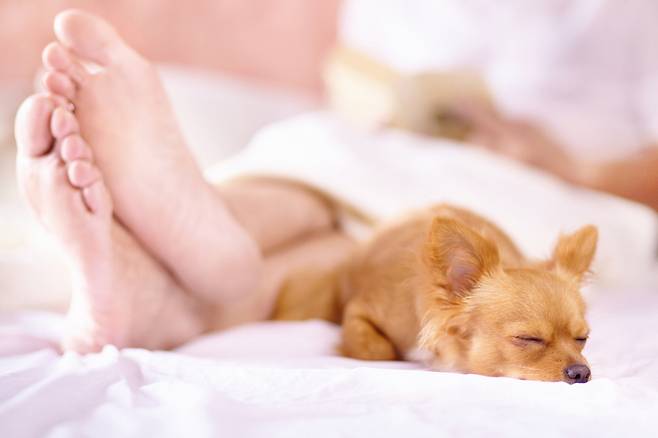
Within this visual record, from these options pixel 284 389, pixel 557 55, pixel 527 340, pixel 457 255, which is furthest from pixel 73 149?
pixel 557 55

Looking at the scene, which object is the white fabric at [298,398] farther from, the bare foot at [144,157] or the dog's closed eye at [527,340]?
the bare foot at [144,157]

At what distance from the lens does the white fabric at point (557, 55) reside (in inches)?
91.0

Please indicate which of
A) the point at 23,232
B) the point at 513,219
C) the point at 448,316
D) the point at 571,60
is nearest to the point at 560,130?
the point at 571,60

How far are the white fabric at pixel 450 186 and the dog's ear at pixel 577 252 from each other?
0.42m

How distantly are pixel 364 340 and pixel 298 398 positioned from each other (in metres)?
0.28

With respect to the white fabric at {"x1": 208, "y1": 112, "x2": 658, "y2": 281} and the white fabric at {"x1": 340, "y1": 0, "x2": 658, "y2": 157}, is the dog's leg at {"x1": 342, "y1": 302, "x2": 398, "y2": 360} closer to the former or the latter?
the white fabric at {"x1": 208, "y1": 112, "x2": 658, "y2": 281}

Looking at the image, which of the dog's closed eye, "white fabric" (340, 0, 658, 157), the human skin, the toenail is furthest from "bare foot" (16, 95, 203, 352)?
"white fabric" (340, 0, 658, 157)

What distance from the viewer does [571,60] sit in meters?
2.40

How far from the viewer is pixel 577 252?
1.15 meters

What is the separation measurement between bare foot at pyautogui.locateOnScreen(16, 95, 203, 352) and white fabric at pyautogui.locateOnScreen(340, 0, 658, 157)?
146cm

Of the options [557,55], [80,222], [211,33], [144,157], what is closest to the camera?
[80,222]

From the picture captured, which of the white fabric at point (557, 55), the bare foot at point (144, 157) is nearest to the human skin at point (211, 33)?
the white fabric at point (557, 55)

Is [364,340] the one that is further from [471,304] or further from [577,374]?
[577,374]

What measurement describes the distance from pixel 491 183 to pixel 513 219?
0.15 metres
